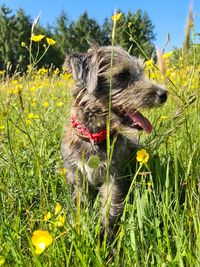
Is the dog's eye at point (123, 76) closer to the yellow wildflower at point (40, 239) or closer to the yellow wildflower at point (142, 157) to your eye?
the yellow wildflower at point (142, 157)

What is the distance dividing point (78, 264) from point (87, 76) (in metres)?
1.74

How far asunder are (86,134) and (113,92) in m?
0.45

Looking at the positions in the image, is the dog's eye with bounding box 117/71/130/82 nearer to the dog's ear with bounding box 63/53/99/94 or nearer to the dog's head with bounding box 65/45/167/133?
the dog's head with bounding box 65/45/167/133

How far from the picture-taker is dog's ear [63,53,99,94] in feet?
9.58

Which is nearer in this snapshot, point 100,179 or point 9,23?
point 100,179

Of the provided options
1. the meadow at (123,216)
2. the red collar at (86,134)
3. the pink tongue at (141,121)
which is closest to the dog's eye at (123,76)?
the pink tongue at (141,121)

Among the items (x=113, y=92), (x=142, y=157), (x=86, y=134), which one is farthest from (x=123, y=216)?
(x=113, y=92)

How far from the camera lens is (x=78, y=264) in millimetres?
1560

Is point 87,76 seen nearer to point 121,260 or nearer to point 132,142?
point 132,142

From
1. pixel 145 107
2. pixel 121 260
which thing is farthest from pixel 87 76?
pixel 121 260

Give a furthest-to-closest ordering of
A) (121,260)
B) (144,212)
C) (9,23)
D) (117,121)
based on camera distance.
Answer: (9,23)
(117,121)
(144,212)
(121,260)

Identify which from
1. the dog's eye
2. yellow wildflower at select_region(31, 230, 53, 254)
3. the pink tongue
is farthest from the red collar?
yellow wildflower at select_region(31, 230, 53, 254)

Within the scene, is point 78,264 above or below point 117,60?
below

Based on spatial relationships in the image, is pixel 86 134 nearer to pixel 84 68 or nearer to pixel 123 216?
pixel 84 68
